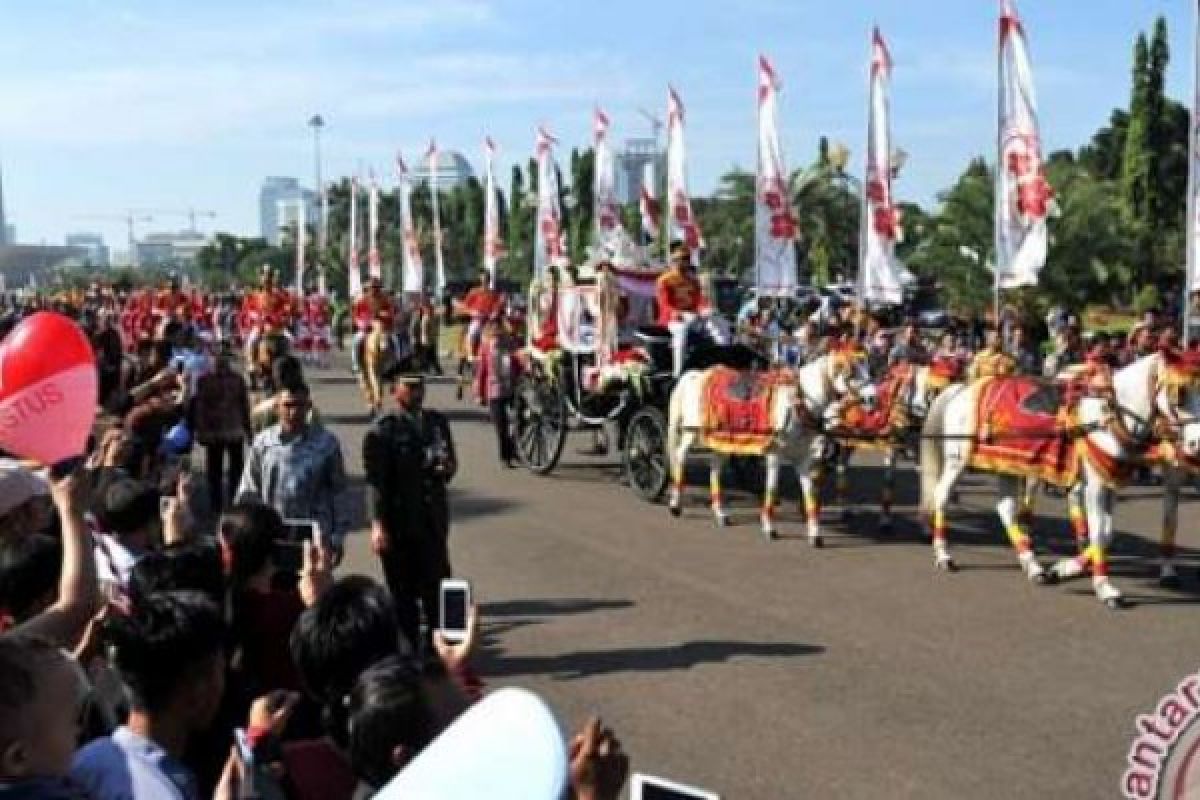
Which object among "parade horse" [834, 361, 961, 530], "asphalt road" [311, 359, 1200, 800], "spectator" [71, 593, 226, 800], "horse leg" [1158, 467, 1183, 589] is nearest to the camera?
"spectator" [71, 593, 226, 800]

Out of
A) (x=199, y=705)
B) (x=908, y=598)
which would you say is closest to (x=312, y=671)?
(x=199, y=705)

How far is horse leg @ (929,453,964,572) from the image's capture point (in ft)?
34.1

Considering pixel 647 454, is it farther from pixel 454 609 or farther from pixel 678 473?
pixel 454 609

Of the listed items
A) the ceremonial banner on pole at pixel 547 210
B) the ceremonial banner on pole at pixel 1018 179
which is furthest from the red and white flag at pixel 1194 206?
the ceremonial banner on pole at pixel 547 210

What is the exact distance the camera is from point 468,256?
248 feet

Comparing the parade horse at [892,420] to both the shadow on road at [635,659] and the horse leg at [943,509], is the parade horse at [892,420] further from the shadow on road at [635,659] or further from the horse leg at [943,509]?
the shadow on road at [635,659]

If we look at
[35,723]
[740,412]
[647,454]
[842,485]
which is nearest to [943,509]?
[740,412]

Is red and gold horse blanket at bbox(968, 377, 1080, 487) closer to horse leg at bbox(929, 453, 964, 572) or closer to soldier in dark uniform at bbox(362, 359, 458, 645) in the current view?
horse leg at bbox(929, 453, 964, 572)

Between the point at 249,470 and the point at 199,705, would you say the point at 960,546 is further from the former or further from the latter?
the point at 199,705

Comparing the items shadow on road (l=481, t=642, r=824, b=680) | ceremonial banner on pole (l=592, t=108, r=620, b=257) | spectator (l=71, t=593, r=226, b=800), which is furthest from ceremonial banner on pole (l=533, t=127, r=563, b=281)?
spectator (l=71, t=593, r=226, b=800)

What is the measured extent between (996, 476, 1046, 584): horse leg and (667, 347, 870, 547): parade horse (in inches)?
62.6

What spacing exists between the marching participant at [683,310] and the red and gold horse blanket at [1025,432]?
350 centimetres

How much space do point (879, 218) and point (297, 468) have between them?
1238cm

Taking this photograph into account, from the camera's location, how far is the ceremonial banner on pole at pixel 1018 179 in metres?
14.3
